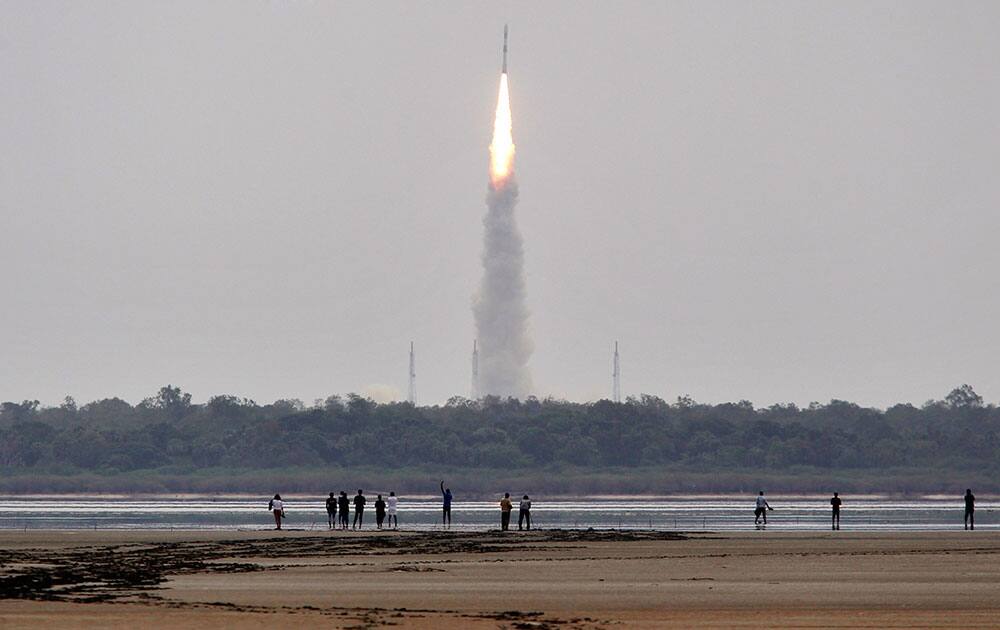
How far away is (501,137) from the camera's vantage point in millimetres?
119062

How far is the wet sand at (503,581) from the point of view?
32844mm

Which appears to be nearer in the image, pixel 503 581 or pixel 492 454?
pixel 503 581

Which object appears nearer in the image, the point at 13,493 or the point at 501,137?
the point at 501,137

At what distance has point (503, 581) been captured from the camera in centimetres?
4156

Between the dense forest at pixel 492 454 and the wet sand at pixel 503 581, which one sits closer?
the wet sand at pixel 503 581

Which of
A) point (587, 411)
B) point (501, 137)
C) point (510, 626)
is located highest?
point (501, 137)

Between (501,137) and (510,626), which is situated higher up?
(501,137)

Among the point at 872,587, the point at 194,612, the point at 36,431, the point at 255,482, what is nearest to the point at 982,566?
the point at 872,587

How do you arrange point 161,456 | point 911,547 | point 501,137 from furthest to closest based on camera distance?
point 161,456
point 501,137
point 911,547

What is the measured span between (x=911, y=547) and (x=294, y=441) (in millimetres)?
122670

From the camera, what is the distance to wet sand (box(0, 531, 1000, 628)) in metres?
32.8

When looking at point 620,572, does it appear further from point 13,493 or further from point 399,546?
point 13,493

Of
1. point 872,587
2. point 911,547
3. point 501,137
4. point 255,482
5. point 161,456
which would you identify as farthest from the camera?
point 161,456

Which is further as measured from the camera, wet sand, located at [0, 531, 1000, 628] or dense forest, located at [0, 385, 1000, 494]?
dense forest, located at [0, 385, 1000, 494]
